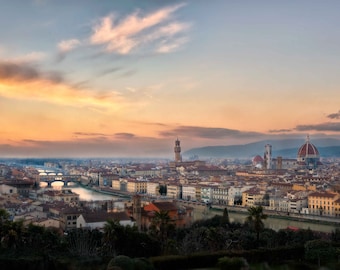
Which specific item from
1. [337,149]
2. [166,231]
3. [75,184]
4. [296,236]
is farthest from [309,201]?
[337,149]

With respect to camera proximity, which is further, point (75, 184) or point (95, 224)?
point (75, 184)

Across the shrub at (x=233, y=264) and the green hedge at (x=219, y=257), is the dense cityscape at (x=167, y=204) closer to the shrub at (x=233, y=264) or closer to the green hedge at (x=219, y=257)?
the green hedge at (x=219, y=257)

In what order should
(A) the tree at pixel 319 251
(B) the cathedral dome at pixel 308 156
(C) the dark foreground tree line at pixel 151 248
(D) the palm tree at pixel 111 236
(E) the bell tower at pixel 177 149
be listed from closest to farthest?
(C) the dark foreground tree line at pixel 151 248
(A) the tree at pixel 319 251
(D) the palm tree at pixel 111 236
(B) the cathedral dome at pixel 308 156
(E) the bell tower at pixel 177 149

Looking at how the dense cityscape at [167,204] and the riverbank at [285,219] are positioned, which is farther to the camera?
the riverbank at [285,219]

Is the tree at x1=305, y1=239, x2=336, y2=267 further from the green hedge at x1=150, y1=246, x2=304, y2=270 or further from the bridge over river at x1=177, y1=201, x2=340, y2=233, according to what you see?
the bridge over river at x1=177, y1=201, x2=340, y2=233

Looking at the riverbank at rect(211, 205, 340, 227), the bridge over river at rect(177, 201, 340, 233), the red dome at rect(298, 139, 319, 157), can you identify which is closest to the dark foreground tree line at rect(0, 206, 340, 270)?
the bridge over river at rect(177, 201, 340, 233)

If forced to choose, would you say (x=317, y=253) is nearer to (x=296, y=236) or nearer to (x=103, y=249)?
(x=296, y=236)

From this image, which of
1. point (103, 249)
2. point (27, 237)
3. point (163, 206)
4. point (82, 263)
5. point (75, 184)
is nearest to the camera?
point (82, 263)

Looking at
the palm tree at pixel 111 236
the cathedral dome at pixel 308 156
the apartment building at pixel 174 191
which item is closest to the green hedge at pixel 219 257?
the palm tree at pixel 111 236
